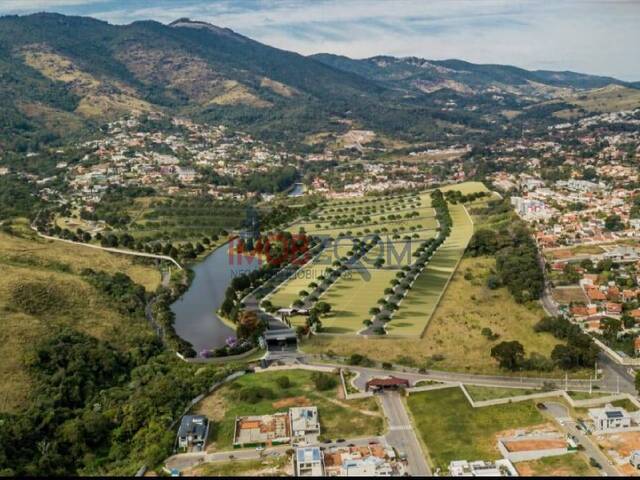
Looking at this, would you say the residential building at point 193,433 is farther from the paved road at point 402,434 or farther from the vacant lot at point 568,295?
the vacant lot at point 568,295

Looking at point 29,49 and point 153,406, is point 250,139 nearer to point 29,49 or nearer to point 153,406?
point 29,49

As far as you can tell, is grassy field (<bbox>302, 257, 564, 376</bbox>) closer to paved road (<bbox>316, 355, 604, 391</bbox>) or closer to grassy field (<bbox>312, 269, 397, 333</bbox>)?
paved road (<bbox>316, 355, 604, 391</bbox>)

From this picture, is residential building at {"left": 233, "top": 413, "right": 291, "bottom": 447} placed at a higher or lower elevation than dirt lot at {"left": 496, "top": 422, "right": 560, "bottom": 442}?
lower

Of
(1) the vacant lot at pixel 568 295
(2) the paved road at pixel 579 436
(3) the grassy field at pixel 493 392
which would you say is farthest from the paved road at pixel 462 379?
(1) the vacant lot at pixel 568 295

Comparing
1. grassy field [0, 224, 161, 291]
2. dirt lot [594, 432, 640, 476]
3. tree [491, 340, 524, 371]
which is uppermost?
tree [491, 340, 524, 371]

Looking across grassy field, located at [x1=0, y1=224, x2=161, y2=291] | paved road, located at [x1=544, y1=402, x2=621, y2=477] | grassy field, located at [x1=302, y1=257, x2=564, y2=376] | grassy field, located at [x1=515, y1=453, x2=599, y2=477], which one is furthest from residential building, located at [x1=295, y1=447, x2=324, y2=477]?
grassy field, located at [x1=0, y1=224, x2=161, y2=291]

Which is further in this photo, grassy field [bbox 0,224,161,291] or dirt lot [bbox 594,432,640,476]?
grassy field [bbox 0,224,161,291]

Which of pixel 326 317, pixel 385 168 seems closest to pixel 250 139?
pixel 385 168
